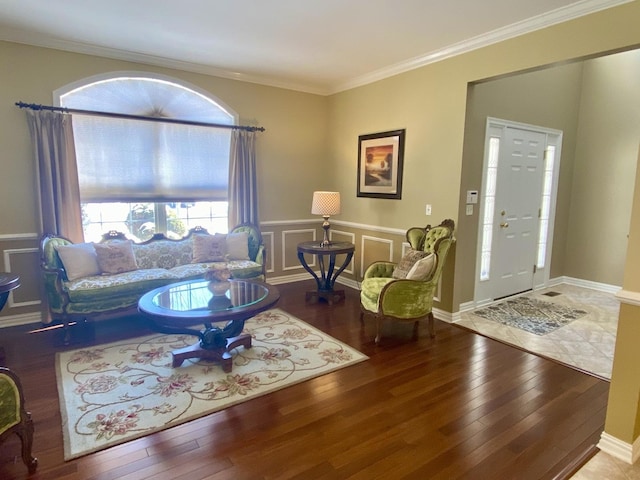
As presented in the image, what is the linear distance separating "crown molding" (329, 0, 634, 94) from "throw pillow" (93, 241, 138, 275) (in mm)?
3579

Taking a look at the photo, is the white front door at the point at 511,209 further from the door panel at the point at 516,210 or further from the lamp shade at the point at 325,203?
the lamp shade at the point at 325,203

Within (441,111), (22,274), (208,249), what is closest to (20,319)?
(22,274)

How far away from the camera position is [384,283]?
365 cm

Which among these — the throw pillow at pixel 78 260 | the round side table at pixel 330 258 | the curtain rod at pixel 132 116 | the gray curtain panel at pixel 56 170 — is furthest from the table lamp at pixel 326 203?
the gray curtain panel at pixel 56 170

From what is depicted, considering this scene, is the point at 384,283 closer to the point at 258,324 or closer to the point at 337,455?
the point at 258,324

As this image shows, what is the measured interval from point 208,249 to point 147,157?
A: 1280 mm

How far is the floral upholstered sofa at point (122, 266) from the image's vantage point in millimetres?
3471

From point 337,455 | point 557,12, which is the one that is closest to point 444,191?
point 557,12

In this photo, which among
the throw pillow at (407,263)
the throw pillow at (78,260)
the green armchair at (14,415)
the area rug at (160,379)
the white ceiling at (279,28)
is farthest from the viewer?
the throw pillow at (407,263)

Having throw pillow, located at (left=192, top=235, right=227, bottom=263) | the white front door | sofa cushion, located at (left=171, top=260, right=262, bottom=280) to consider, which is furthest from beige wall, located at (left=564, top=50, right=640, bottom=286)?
throw pillow, located at (left=192, top=235, right=227, bottom=263)

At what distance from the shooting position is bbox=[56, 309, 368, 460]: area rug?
226 cm

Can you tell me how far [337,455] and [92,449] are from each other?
1334mm

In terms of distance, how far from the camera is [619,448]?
205 centimetres

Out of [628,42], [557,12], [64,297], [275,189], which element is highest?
[557,12]
